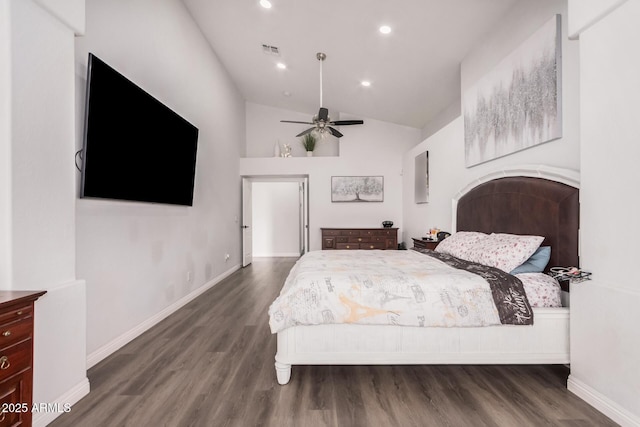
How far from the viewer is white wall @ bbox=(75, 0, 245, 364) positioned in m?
2.28

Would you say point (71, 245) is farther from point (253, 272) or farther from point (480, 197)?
point (253, 272)

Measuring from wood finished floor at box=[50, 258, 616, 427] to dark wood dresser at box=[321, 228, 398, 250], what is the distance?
3663mm

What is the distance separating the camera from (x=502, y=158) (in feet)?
9.91

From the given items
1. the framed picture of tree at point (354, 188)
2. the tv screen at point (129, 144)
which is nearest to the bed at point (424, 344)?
the tv screen at point (129, 144)

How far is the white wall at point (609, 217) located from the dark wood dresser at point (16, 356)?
2.82m

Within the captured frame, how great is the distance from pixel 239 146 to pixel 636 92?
19.1ft

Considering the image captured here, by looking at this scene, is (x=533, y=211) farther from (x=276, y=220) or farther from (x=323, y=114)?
(x=276, y=220)

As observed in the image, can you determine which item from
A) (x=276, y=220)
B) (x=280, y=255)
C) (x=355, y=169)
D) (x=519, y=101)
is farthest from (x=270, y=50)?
(x=280, y=255)

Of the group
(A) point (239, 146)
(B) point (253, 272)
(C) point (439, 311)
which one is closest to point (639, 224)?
(C) point (439, 311)

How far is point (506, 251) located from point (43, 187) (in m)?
3.05

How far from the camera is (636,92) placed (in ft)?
4.99

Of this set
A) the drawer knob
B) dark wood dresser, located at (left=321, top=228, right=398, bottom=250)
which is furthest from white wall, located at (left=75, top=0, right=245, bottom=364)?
dark wood dresser, located at (left=321, top=228, right=398, bottom=250)

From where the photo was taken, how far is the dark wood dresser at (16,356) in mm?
1203

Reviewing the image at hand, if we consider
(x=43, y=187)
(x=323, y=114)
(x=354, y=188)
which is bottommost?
(x=43, y=187)
